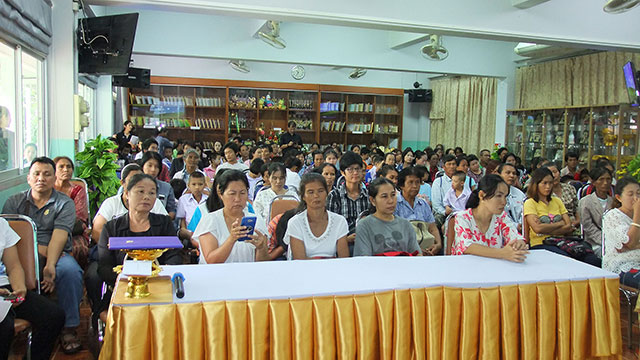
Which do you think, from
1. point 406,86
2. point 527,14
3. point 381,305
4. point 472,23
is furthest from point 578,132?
point 381,305

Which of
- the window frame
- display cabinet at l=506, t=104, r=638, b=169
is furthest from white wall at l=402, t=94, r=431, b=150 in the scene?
the window frame

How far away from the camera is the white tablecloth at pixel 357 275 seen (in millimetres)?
2334

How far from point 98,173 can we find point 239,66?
24.5 ft

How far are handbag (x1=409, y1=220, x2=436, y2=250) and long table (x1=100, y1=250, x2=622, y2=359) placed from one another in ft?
4.83

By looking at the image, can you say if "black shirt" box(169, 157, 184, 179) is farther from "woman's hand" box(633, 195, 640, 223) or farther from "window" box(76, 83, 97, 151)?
"woman's hand" box(633, 195, 640, 223)

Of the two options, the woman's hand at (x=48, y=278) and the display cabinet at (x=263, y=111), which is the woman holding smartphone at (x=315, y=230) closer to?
the woman's hand at (x=48, y=278)

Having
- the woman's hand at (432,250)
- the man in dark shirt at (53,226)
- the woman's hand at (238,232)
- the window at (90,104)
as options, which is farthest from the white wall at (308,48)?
the woman's hand at (238,232)

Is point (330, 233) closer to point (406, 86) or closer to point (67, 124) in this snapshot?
point (67, 124)

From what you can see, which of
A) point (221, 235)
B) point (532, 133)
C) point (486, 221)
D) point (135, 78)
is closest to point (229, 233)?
point (221, 235)

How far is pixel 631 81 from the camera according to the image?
8.74m

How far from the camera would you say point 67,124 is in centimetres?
584

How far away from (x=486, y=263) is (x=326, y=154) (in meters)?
4.54

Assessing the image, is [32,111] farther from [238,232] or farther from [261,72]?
[261,72]

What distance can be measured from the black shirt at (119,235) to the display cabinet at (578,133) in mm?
8371
